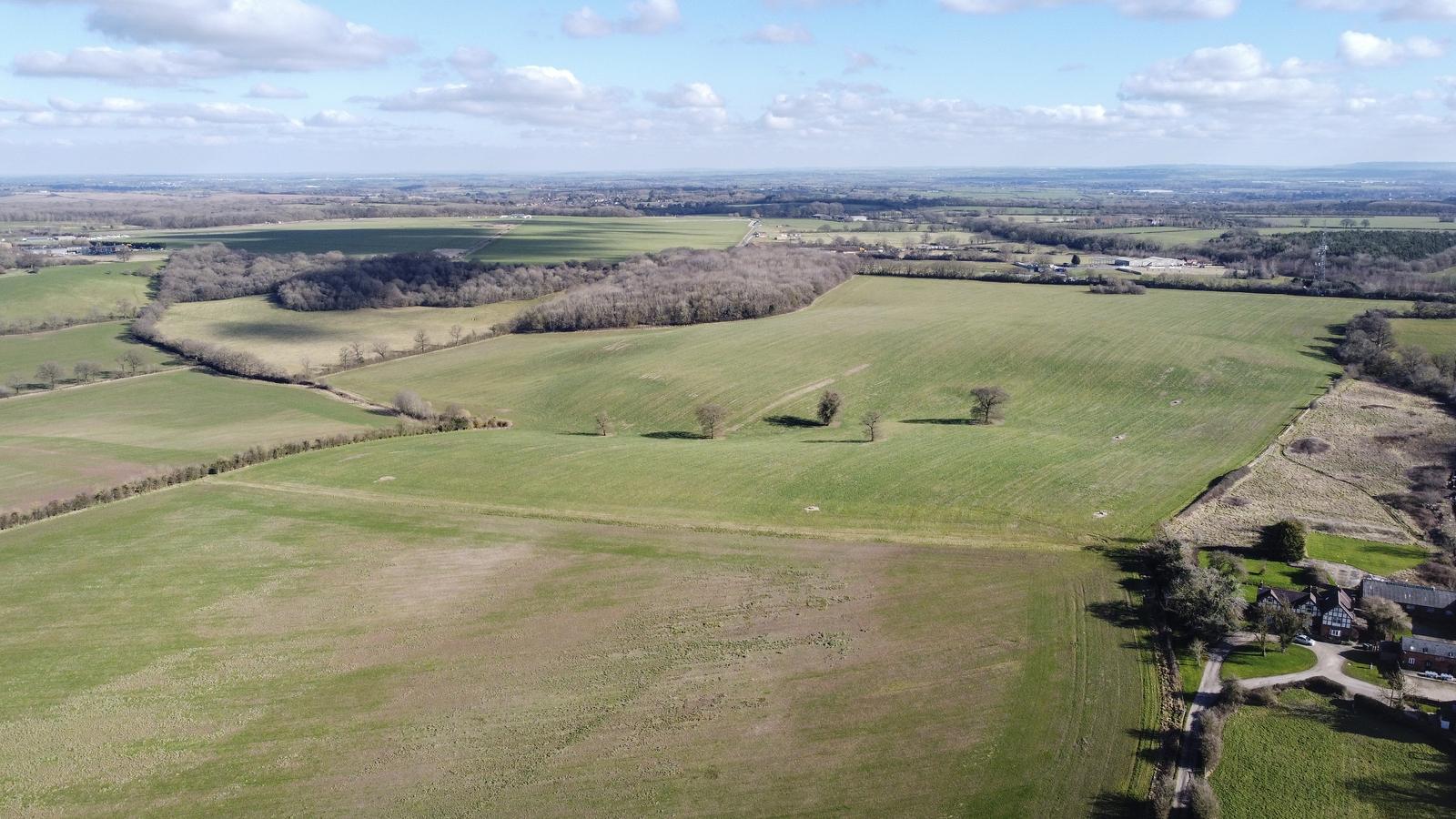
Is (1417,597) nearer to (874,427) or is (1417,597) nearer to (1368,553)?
(1368,553)

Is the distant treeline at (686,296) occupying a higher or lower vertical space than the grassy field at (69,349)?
higher

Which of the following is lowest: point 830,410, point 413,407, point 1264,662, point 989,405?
point 1264,662

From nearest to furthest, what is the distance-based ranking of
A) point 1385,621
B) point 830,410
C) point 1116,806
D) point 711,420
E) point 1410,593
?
point 1116,806, point 1385,621, point 1410,593, point 711,420, point 830,410

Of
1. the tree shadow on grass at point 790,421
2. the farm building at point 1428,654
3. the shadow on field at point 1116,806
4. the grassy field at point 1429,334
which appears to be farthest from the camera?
the grassy field at point 1429,334

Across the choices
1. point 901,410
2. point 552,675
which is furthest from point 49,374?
point 901,410

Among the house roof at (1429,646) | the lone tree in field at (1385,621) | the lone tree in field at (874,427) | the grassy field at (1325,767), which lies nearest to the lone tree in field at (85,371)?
the lone tree in field at (874,427)

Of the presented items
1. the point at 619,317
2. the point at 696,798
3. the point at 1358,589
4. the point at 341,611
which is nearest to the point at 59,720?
the point at 341,611

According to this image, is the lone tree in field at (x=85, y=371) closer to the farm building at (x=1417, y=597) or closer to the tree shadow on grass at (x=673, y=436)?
the tree shadow on grass at (x=673, y=436)

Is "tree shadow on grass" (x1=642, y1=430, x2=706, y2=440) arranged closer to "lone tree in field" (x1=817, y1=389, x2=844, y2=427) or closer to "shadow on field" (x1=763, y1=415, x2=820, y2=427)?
"shadow on field" (x1=763, y1=415, x2=820, y2=427)
